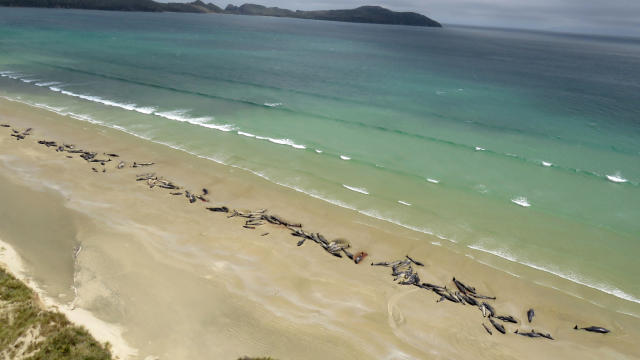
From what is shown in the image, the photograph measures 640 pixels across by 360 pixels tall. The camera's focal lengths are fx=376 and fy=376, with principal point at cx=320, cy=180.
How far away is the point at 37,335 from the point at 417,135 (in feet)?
101

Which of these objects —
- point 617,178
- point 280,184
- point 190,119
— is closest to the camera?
point 280,184

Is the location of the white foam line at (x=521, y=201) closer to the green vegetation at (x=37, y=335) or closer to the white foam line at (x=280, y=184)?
the white foam line at (x=280, y=184)

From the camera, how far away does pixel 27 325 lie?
1044 cm

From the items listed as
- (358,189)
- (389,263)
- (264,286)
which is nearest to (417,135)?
(358,189)

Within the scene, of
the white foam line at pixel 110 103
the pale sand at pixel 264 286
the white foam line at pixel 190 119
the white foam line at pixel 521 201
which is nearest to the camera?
the pale sand at pixel 264 286

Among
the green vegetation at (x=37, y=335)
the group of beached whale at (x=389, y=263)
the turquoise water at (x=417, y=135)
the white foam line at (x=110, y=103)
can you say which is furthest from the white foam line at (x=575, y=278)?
the white foam line at (x=110, y=103)

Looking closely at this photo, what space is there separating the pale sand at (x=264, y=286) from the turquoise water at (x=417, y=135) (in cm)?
255

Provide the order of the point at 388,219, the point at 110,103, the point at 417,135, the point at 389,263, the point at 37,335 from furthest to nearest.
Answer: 1. the point at 110,103
2. the point at 417,135
3. the point at 388,219
4. the point at 389,263
5. the point at 37,335

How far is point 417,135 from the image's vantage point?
34.7 meters

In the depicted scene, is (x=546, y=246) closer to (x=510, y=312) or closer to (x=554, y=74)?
(x=510, y=312)

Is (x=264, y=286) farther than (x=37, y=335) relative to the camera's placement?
Yes

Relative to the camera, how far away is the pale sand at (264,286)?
12336 mm

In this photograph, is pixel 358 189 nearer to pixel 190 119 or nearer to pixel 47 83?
pixel 190 119

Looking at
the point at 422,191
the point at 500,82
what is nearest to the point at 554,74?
the point at 500,82
